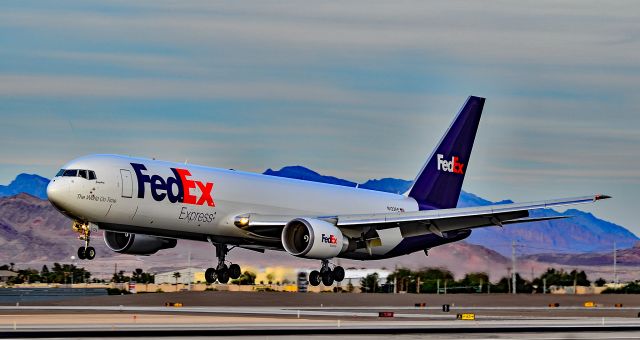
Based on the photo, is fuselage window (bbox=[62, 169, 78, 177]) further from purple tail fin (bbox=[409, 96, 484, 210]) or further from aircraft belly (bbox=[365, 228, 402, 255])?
purple tail fin (bbox=[409, 96, 484, 210])

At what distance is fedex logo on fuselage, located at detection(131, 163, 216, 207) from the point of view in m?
66.8

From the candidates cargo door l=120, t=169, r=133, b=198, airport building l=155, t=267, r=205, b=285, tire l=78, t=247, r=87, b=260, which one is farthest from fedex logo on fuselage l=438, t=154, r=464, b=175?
tire l=78, t=247, r=87, b=260

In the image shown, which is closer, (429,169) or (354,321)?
(354,321)

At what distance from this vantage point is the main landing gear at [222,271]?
76.5 meters

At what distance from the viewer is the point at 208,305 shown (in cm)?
9088

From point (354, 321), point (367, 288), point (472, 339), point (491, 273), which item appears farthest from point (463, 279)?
point (472, 339)

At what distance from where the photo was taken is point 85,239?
6662cm

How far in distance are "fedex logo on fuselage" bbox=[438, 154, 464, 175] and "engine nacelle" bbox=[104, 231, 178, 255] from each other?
2064 centimetres

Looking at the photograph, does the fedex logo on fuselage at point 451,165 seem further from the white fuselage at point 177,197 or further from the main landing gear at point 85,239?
the main landing gear at point 85,239

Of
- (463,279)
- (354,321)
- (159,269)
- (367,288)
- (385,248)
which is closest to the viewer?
(354,321)

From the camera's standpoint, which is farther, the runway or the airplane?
the airplane

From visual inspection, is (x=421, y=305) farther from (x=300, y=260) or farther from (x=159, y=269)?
(x=159, y=269)

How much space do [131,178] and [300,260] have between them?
887 inches

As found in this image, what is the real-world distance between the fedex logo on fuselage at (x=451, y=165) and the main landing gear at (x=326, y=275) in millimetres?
13625
